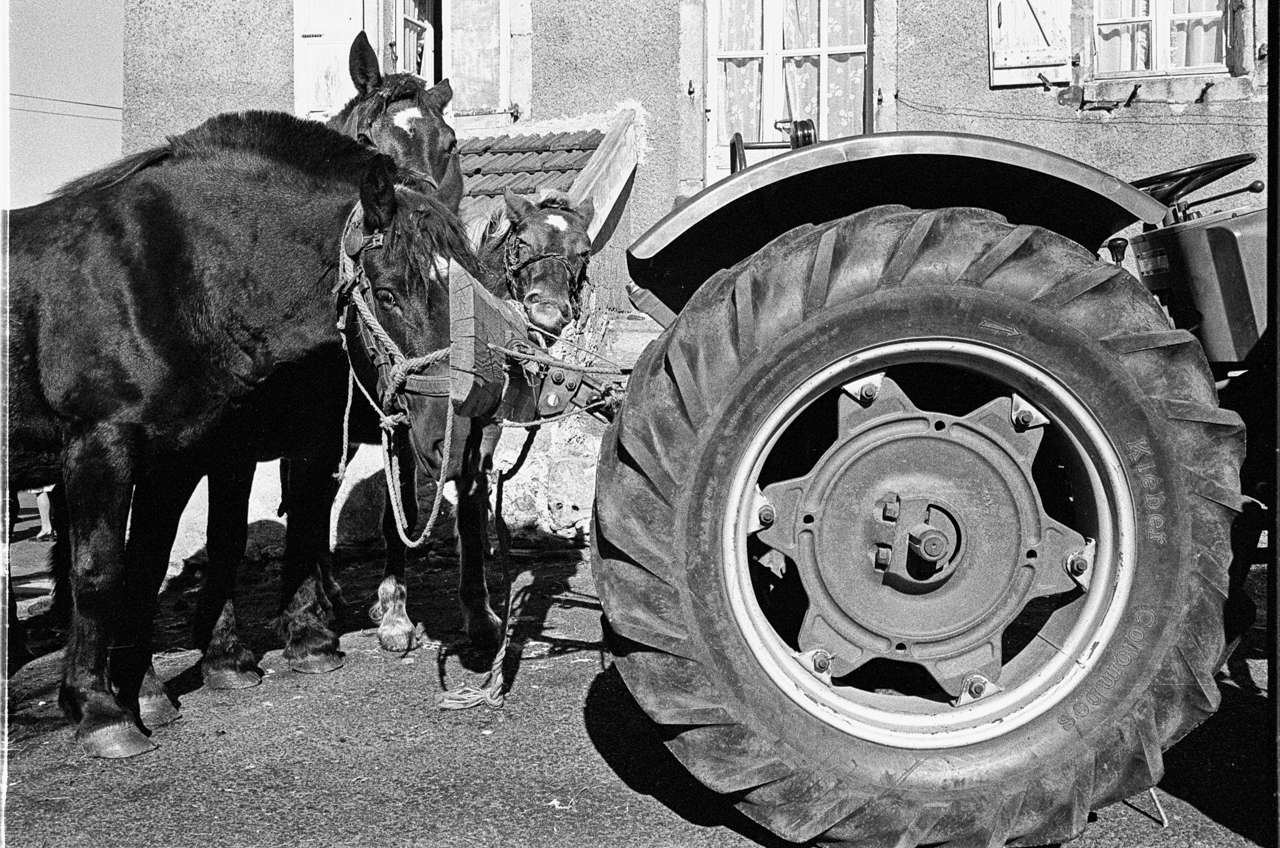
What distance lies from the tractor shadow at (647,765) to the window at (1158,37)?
664 centimetres

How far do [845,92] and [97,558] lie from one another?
23.1 ft

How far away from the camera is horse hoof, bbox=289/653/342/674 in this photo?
4684 mm

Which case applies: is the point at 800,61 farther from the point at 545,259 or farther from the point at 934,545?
the point at 934,545

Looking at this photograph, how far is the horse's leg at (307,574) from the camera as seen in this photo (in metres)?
4.71

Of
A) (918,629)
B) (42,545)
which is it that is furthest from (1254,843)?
(42,545)

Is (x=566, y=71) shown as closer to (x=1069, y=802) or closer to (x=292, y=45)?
(x=292, y=45)

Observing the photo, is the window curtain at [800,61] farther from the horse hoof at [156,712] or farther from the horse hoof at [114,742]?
the horse hoof at [114,742]

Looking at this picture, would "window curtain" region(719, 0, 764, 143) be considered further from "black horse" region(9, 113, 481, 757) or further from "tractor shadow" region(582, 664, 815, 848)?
"tractor shadow" region(582, 664, 815, 848)

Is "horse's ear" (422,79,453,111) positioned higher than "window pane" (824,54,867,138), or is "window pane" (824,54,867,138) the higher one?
"window pane" (824,54,867,138)

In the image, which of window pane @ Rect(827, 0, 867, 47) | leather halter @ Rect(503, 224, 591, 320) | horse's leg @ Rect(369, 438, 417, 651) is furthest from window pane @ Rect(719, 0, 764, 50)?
horse's leg @ Rect(369, 438, 417, 651)

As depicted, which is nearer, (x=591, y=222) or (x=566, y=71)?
(x=591, y=222)

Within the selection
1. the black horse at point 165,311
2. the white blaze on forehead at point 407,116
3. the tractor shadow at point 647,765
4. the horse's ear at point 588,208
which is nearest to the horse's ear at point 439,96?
the white blaze on forehead at point 407,116

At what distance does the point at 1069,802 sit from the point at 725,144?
7.74m

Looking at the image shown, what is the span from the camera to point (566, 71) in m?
9.63
